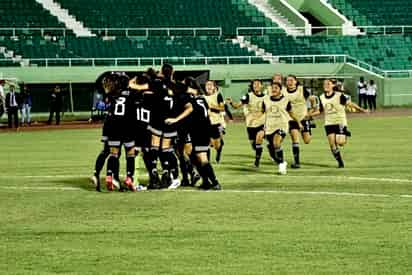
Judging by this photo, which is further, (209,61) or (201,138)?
(209,61)

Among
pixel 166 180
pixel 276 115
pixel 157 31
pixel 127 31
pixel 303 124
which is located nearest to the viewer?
pixel 166 180

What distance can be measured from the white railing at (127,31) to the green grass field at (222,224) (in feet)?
101

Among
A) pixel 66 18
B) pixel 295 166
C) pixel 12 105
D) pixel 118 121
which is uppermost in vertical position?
pixel 66 18

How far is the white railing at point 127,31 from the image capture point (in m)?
54.1

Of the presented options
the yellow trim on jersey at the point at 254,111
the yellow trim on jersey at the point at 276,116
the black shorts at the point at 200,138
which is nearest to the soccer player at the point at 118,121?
the black shorts at the point at 200,138

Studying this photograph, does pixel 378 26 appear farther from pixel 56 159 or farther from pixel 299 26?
pixel 56 159

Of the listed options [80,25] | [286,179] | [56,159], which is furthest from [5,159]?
[80,25]

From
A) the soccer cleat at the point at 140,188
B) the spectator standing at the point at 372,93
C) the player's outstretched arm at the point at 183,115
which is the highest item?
the player's outstretched arm at the point at 183,115

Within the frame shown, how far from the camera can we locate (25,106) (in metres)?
47.9

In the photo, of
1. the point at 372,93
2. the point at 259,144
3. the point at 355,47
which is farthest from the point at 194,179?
the point at 355,47

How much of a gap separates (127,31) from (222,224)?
4376 centimetres

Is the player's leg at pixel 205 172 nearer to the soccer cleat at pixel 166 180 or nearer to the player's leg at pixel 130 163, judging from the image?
the soccer cleat at pixel 166 180

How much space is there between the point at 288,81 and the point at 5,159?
7782 mm

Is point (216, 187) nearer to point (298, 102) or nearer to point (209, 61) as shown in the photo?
point (298, 102)
